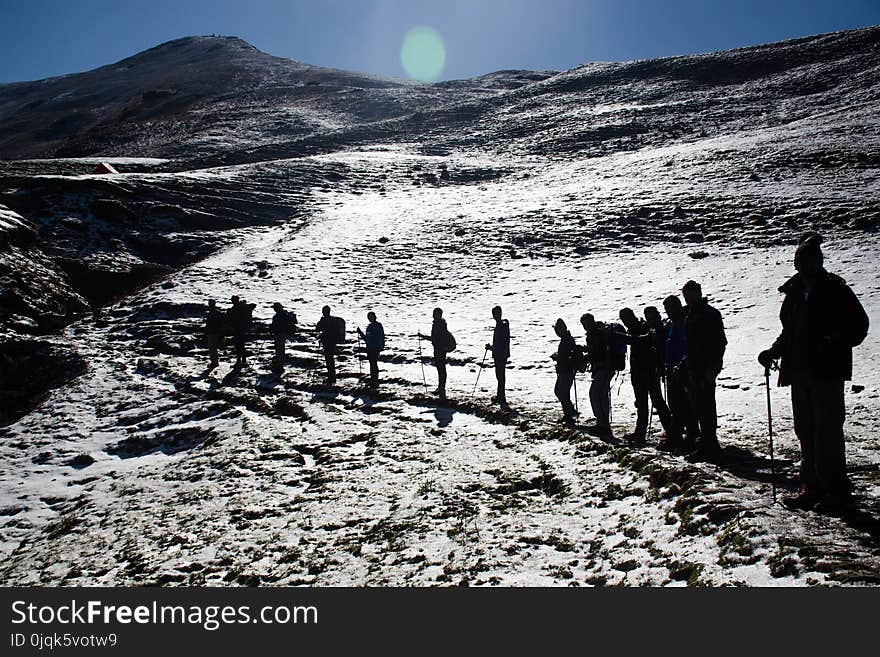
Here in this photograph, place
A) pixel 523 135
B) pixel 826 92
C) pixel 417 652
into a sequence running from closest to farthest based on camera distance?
pixel 417 652
pixel 826 92
pixel 523 135

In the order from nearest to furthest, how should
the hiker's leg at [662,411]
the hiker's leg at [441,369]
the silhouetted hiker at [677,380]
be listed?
the silhouetted hiker at [677,380], the hiker's leg at [662,411], the hiker's leg at [441,369]

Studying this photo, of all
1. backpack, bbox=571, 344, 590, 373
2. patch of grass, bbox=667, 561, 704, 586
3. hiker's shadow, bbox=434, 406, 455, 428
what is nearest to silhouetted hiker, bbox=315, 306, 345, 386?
hiker's shadow, bbox=434, 406, 455, 428

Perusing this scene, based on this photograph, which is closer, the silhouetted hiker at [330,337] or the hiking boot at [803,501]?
the hiking boot at [803,501]

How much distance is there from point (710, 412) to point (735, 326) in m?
9.77

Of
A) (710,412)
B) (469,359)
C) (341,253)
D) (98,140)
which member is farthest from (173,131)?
(710,412)

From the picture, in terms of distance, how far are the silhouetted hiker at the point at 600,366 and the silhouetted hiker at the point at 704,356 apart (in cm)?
199

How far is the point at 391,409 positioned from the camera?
11.7m

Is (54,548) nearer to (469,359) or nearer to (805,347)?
(805,347)

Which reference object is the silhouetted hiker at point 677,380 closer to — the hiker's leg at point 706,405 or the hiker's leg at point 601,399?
the hiker's leg at point 706,405

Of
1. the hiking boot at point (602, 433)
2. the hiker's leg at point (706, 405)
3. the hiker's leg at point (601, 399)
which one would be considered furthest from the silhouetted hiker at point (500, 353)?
the hiker's leg at point (706, 405)

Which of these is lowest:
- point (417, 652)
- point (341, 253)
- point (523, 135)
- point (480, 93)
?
point (417, 652)

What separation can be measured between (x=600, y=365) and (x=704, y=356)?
7.64 feet

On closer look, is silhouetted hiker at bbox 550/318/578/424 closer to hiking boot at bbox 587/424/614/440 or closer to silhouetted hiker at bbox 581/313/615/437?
hiking boot at bbox 587/424/614/440

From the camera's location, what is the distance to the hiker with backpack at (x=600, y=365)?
28.9ft
